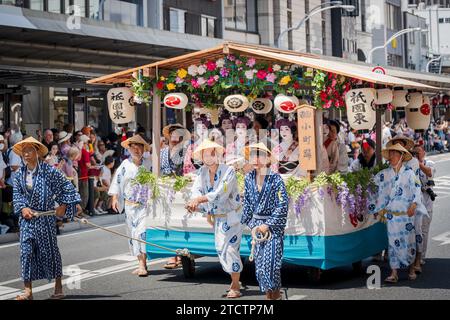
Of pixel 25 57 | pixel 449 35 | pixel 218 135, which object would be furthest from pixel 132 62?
pixel 449 35

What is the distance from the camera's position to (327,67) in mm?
10281

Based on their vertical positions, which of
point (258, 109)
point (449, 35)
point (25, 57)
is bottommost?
point (258, 109)

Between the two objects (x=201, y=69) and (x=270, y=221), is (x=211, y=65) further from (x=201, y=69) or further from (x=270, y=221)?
(x=270, y=221)

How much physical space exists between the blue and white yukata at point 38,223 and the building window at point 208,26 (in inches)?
1305

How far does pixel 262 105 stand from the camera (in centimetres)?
1335

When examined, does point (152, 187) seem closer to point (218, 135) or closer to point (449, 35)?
point (218, 135)

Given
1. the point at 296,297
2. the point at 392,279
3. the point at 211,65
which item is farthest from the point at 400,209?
the point at 211,65

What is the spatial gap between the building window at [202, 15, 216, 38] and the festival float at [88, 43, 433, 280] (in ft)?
100

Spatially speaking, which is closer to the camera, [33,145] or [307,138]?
[33,145]

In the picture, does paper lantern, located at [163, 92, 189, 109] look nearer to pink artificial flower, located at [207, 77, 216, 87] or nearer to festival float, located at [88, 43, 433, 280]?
festival float, located at [88, 43, 433, 280]

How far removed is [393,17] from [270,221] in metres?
71.1

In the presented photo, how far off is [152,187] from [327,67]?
2.96 meters

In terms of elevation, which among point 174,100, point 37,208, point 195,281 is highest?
point 174,100

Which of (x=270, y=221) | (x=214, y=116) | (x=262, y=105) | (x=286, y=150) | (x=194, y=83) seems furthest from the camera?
(x=214, y=116)
